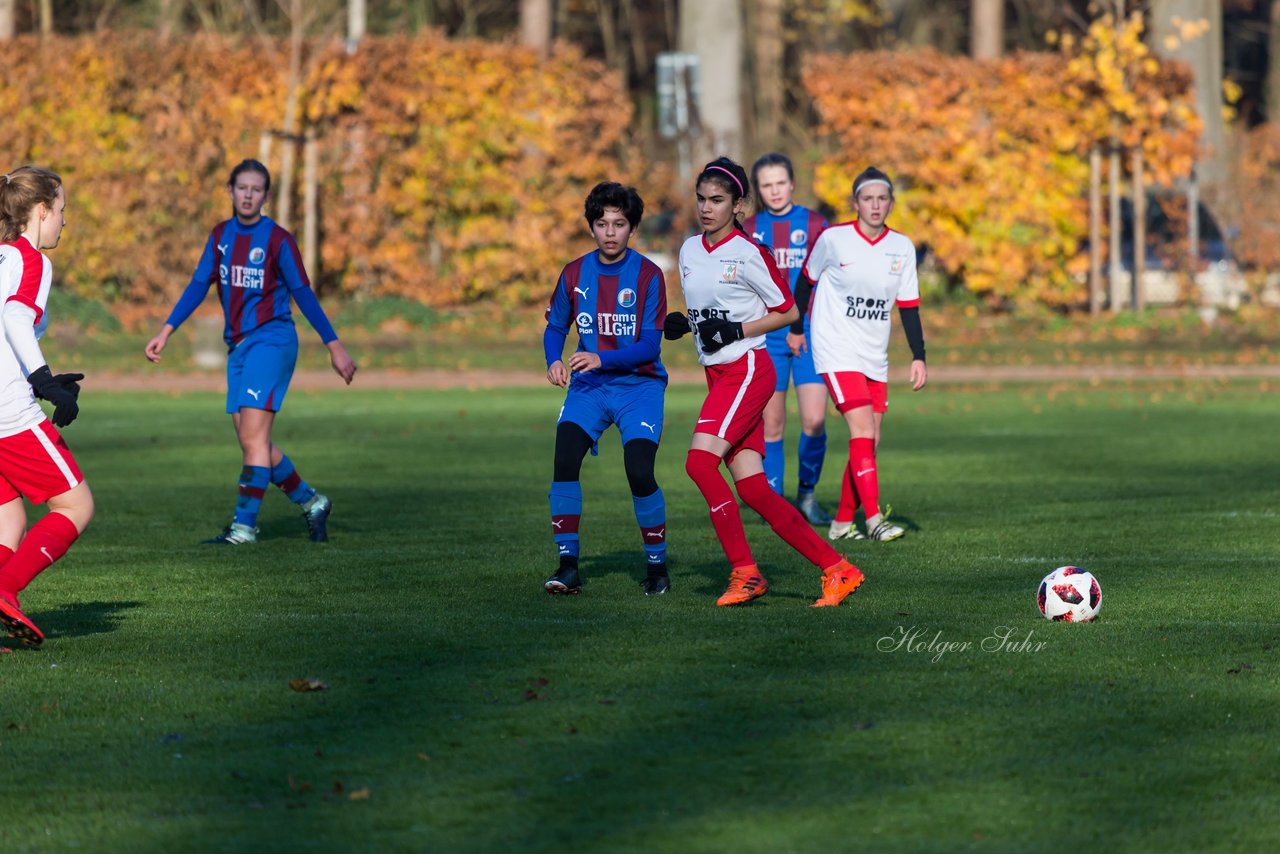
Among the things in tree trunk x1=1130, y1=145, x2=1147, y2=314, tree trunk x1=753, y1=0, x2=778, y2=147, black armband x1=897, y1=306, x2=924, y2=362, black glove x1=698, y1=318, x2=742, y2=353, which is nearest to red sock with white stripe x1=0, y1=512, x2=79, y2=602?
black glove x1=698, y1=318, x2=742, y2=353

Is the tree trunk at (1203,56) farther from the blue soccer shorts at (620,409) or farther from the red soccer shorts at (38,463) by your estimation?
the red soccer shorts at (38,463)

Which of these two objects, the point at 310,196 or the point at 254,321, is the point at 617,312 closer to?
the point at 254,321

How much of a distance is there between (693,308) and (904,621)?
167 centimetres

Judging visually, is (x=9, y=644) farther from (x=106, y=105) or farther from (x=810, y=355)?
(x=106, y=105)

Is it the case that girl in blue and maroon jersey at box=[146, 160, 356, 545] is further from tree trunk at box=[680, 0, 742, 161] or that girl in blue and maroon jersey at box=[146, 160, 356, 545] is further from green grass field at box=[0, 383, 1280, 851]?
tree trunk at box=[680, 0, 742, 161]

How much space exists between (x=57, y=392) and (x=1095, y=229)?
23.7 meters

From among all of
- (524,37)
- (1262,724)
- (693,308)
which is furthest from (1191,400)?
(524,37)

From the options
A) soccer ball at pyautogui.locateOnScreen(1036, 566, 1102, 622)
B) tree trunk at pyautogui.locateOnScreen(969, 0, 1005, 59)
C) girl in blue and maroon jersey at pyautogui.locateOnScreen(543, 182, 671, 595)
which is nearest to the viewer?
Result: soccer ball at pyautogui.locateOnScreen(1036, 566, 1102, 622)

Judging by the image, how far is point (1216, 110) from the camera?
33.2 m

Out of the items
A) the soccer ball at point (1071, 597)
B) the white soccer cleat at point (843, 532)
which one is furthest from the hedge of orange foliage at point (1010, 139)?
the soccer ball at point (1071, 597)

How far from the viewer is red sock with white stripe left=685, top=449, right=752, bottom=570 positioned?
862 cm

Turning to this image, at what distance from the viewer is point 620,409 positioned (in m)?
9.01

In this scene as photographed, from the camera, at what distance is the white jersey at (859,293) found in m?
11.1

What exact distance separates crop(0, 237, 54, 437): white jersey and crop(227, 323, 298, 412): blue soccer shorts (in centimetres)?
345
